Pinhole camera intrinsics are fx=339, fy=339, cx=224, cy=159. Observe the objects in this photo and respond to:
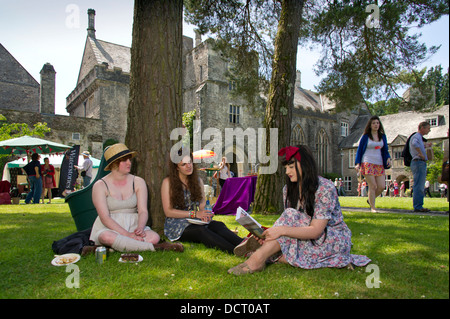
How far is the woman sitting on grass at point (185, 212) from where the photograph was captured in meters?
3.91

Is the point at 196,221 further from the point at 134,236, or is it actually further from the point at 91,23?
the point at 91,23

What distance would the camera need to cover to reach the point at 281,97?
7418 millimetres

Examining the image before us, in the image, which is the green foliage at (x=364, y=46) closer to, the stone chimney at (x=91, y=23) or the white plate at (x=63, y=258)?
the white plate at (x=63, y=258)

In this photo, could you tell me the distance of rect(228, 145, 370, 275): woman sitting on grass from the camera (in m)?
2.74

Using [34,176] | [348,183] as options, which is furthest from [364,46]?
[348,183]

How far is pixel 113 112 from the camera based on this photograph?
84.4ft

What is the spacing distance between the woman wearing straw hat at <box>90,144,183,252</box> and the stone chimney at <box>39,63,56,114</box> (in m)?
23.6

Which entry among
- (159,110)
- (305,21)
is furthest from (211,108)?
(159,110)

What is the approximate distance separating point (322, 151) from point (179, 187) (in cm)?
3560

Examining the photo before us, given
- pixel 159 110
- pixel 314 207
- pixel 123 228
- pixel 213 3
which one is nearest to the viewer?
pixel 314 207

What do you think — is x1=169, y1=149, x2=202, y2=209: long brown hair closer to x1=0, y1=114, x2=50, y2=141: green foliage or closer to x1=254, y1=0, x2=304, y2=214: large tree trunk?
x1=254, y1=0, x2=304, y2=214: large tree trunk

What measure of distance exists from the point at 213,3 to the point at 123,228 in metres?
7.69

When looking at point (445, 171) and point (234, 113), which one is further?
point (234, 113)

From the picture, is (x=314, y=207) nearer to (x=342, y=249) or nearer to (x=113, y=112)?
(x=342, y=249)
